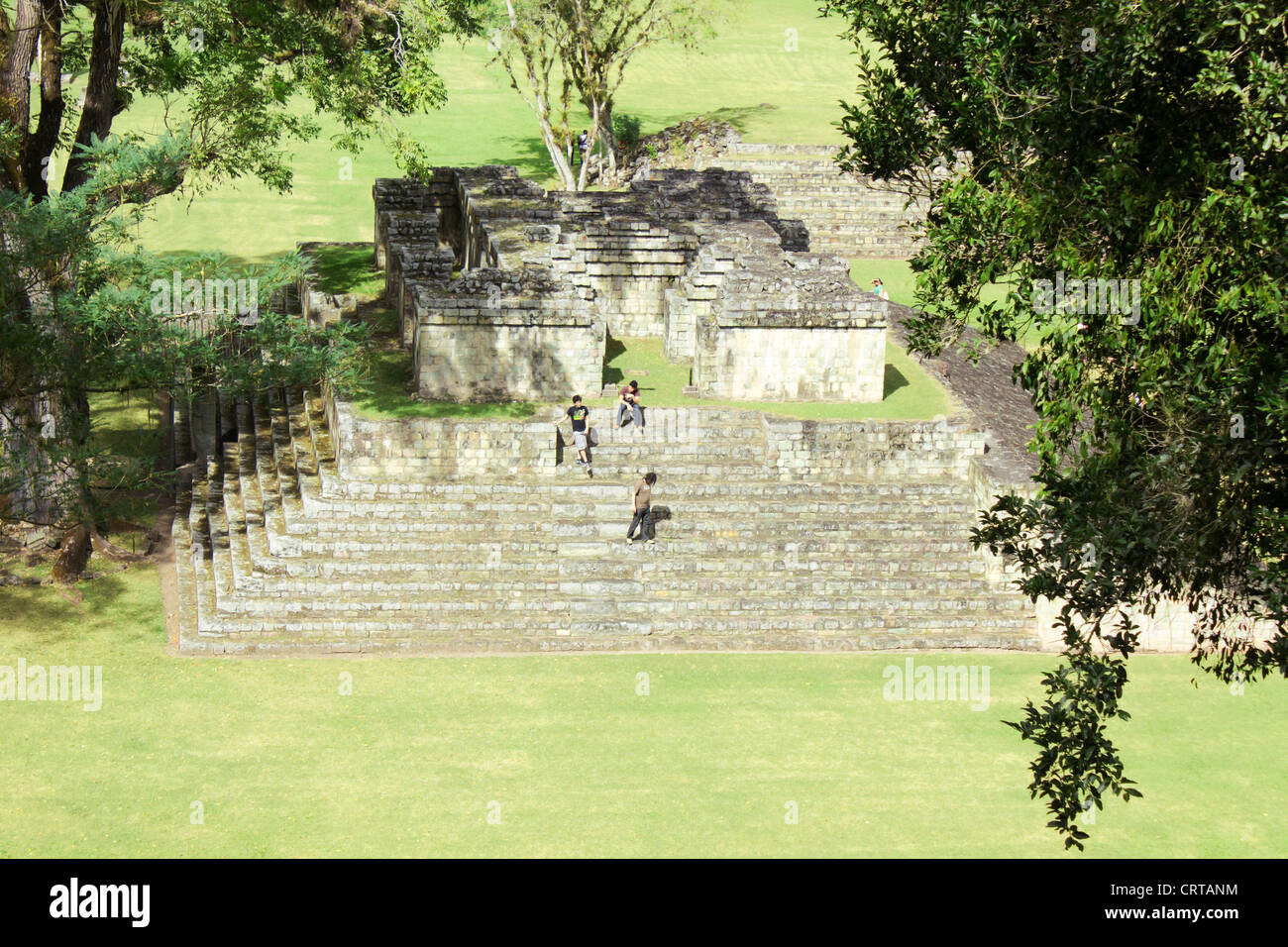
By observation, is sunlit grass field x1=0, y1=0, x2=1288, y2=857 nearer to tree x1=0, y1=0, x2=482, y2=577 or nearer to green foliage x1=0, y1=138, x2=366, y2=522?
green foliage x1=0, y1=138, x2=366, y2=522

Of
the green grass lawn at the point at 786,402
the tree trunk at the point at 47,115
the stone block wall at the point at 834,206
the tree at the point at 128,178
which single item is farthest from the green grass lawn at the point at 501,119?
the tree trunk at the point at 47,115

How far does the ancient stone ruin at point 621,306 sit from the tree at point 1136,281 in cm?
1013

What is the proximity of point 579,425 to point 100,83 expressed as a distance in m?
8.69

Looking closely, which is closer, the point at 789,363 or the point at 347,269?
the point at 789,363

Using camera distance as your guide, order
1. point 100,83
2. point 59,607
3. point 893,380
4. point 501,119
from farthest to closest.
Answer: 1. point 501,119
2. point 893,380
3. point 100,83
4. point 59,607

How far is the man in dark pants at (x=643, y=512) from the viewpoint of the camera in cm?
2198

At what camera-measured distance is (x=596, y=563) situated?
22.0 m

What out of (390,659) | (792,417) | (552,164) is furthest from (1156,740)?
(552,164)

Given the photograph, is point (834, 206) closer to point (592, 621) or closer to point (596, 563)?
point (596, 563)

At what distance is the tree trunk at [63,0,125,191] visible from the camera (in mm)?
22422

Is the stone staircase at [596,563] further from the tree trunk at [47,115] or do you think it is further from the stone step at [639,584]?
the tree trunk at [47,115]

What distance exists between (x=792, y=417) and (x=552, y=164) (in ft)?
79.6

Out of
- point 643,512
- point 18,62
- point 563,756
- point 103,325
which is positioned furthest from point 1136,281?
point 18,62

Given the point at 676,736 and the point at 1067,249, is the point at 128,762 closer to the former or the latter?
the point at 676,736
